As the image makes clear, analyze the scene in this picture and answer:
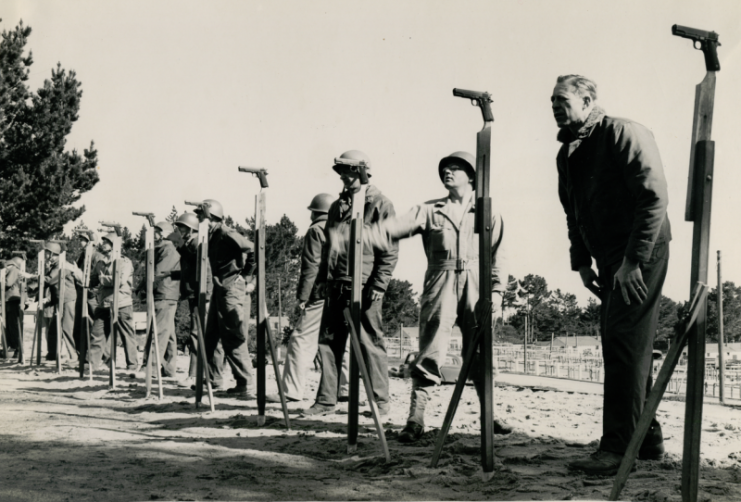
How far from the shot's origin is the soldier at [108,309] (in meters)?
11.2

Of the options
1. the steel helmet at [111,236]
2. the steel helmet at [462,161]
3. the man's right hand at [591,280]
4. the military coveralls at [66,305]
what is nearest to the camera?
the man's right hand at [591,280]

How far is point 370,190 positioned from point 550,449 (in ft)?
8.77

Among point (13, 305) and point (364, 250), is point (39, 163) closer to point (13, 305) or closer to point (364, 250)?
point (13, 305)

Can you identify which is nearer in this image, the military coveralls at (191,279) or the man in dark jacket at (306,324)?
the man in dark jacket at (306,324)

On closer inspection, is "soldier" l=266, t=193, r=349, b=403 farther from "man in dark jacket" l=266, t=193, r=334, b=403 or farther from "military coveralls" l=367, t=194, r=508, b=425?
"military coveralls" l=367, t=194, r=508, b=425

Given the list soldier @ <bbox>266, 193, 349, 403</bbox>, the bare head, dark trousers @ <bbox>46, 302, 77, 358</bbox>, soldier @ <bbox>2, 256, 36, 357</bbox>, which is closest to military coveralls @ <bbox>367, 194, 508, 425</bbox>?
the bare head

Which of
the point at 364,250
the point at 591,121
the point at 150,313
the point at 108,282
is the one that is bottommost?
the point at 150,313

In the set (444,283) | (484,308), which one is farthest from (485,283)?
(444,283)

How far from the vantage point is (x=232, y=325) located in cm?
851

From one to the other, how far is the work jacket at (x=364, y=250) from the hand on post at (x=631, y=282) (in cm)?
257

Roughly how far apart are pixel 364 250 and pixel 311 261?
1.43m

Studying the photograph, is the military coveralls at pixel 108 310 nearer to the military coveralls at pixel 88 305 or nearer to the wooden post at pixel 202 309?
the military coveralls at pixel 88 305

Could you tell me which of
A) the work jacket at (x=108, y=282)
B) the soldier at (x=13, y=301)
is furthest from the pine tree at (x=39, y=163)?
the work jacket at (x=108, y=282)

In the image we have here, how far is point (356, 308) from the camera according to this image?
489cm
